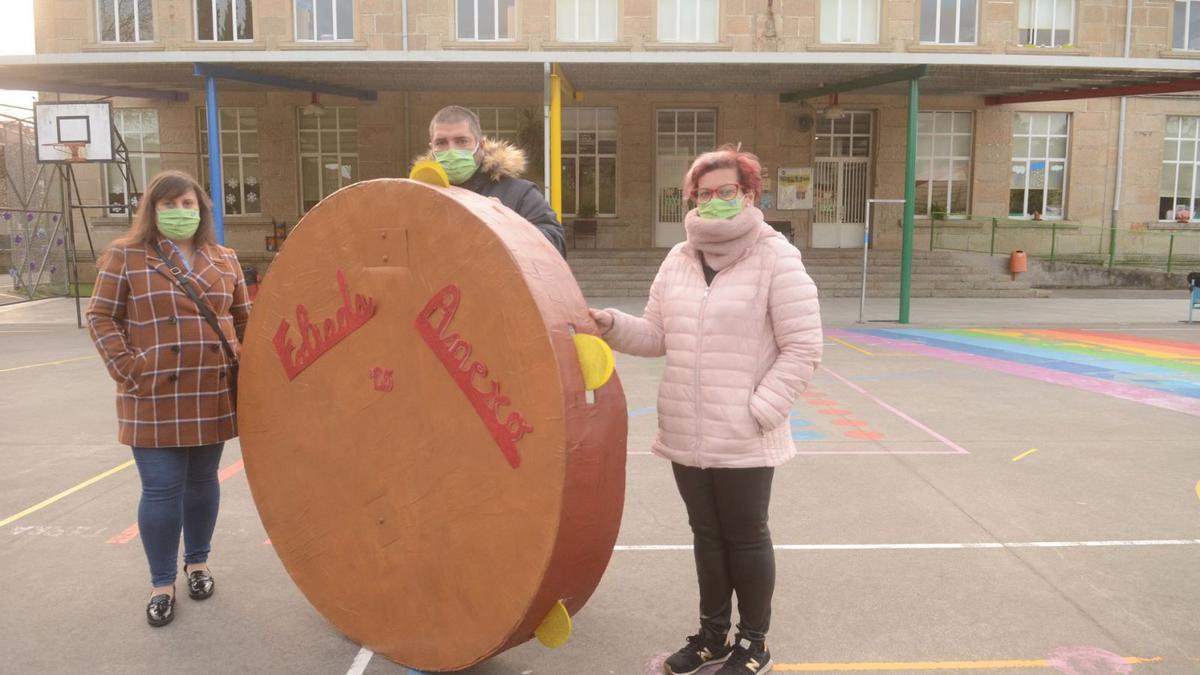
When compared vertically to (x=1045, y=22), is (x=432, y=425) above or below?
below

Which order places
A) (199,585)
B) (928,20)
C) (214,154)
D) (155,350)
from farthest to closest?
(928,20) → (214,154) → (199,585) → (155,350)

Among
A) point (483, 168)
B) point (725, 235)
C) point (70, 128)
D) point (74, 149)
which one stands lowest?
point (725, 235)

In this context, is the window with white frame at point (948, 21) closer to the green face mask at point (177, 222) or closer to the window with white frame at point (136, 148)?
the window with white frame at point (136, 148)

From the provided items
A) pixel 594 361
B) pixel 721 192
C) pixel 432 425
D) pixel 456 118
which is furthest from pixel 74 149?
pixel 594 361

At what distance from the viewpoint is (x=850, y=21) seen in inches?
827

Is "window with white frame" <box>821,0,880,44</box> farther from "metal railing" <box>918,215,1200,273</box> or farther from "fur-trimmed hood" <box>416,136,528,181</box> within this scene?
"fur-trimmed hood" <box>416,136,528,181</box>

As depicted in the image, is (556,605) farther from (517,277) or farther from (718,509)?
(517,277)

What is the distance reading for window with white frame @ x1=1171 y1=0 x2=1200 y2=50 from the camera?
2233cm

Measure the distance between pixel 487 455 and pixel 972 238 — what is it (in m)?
22.4

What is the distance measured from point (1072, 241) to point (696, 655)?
919 inches

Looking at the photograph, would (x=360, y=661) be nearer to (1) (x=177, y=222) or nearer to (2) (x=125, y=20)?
(1) (x=177, y=222)

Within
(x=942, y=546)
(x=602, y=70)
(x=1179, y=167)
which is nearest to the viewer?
(x=942, y=546)

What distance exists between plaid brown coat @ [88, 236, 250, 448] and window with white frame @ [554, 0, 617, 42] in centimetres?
1867

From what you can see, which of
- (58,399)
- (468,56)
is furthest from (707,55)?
(58,399)
